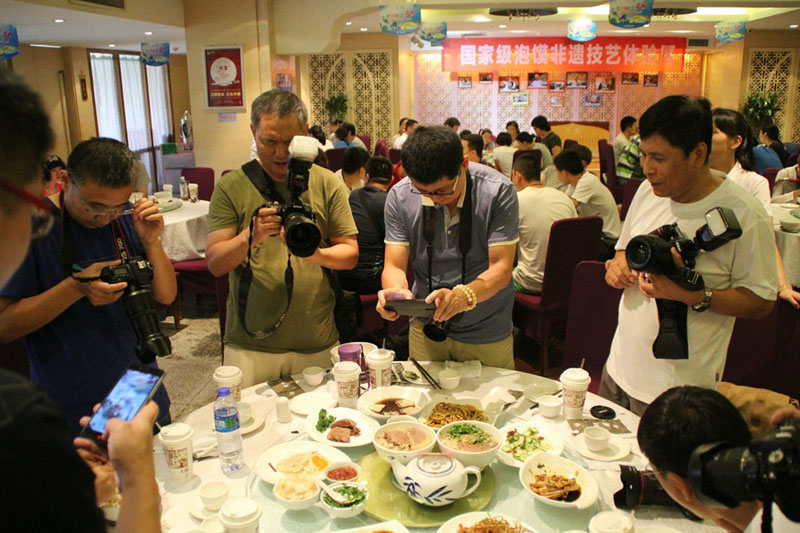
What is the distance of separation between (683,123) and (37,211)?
162 centimetres

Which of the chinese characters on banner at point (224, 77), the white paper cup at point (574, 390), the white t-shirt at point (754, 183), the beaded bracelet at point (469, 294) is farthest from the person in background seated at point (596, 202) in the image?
the chinese characters on banner at point (224, 77)

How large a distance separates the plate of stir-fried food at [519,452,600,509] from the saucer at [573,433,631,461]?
13 cm

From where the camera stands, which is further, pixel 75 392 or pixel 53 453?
pixel 75 392

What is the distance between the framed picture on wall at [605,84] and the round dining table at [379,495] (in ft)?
42.7

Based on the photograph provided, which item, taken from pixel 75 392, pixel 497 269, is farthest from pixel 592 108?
pixel 75 392

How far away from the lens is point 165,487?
1.55m

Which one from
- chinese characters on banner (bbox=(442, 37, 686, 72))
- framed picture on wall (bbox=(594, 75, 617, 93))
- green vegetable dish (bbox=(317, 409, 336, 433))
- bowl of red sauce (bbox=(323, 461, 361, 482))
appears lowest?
bowl of red sauce (bbox=(323, 461, 361, 482))

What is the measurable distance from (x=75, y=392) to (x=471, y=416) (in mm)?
1148

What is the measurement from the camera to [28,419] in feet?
2.21

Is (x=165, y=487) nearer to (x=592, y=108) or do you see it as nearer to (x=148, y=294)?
(x=148, y=294)

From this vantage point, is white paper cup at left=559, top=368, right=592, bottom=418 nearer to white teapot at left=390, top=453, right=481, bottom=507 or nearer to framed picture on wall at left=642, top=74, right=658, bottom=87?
white teapot at left=390, top=453, right=481, bottom=507

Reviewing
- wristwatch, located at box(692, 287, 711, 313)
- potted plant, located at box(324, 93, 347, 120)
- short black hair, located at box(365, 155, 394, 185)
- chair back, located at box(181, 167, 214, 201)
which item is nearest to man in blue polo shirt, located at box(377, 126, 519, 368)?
wristwatch, located at box(692, 287, 711, 313)

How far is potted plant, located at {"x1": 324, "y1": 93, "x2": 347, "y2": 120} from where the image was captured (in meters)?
12.1

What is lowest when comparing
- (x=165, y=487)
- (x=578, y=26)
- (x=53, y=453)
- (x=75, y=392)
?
(x=165, y=487)
